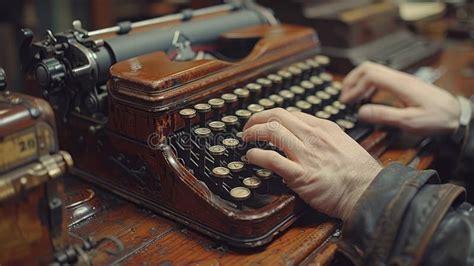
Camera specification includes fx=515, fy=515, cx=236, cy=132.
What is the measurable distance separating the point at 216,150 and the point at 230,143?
0.05m

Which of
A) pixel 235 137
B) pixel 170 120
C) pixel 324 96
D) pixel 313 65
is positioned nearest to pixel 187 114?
pixel 170 120

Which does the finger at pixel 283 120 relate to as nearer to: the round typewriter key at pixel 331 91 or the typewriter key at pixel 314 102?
the typewriter key at pixel 314 102

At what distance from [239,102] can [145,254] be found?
0.51m

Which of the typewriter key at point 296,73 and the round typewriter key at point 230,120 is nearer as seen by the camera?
the round typewriter key at point 230,120

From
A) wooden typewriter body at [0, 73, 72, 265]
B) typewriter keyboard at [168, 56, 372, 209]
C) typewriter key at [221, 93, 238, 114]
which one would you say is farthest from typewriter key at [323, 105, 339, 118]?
wooden typewriter body at [0, 73, 72, 265]

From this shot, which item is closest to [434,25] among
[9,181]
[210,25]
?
[210,25]

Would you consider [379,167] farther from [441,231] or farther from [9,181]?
[9,181]

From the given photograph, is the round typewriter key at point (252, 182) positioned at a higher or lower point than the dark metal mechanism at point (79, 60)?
lower

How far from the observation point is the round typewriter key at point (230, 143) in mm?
1222

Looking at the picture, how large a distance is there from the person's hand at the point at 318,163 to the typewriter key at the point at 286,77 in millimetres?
416

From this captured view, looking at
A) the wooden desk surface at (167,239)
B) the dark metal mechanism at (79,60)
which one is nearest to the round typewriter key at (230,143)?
the wooden desk surface at (167,239)

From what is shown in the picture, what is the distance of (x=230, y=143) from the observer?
4.03 feet

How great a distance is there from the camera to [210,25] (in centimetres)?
171

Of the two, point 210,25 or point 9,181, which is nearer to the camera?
point 9,181
